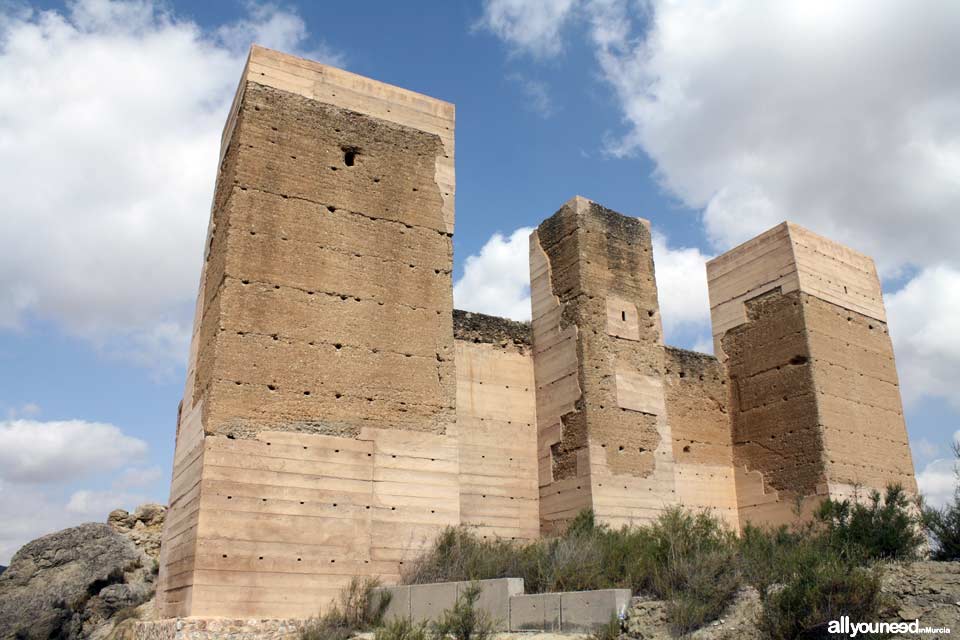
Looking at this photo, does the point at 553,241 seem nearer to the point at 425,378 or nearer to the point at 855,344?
the point at 425,378

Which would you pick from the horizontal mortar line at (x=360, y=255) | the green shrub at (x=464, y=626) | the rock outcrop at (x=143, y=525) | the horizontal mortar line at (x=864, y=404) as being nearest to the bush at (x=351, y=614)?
Answer: the green shrub at (x=464, y=626)

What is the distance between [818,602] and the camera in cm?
578

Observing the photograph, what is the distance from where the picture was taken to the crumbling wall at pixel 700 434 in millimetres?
13070

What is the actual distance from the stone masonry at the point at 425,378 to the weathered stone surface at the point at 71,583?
509cm

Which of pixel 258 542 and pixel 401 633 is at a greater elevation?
pixel 258 542

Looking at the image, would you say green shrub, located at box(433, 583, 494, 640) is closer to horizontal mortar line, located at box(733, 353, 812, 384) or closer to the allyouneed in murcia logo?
the allyouneed in murcia logo

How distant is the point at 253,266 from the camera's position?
951 cm

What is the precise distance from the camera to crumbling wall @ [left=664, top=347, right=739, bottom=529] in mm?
13070

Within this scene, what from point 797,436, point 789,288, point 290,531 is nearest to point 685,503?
point 797,436

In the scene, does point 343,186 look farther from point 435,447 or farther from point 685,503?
point 685,503

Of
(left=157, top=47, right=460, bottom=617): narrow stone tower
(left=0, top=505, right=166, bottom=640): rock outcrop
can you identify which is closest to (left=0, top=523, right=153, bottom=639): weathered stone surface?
(left=0, top=505, right=166, bottom=640): rock outcrop

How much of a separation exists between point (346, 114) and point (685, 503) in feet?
24.8

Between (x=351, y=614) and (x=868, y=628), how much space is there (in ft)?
16.1

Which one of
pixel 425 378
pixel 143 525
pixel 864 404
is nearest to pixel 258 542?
pixel 425 378
